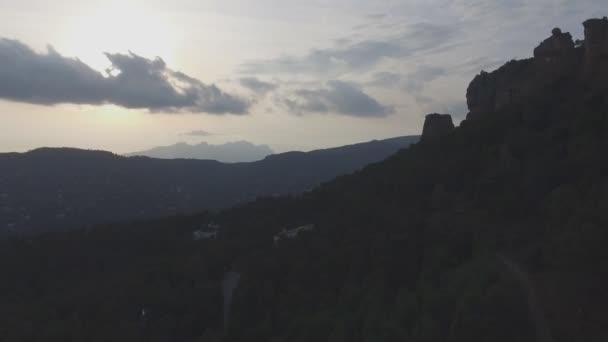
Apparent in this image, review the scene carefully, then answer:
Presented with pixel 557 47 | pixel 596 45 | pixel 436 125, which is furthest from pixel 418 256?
pixel 436 125

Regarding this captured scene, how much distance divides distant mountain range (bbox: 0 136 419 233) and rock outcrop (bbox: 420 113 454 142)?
40548 millimetres

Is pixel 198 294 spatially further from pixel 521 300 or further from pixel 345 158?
pixel 345 158

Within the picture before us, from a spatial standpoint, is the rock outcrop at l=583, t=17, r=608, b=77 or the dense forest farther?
the rock outcrop at l=583, t=17, r=608, b=77

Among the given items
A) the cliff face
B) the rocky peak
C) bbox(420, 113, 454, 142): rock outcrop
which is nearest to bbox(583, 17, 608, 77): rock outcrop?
the cliff face

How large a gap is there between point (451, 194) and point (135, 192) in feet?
250

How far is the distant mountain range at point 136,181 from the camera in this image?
80.2 metres

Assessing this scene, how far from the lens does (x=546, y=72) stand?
32.6 meters

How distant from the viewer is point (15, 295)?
35.2 metres

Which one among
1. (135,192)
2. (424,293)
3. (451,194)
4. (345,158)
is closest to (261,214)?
(451,194)

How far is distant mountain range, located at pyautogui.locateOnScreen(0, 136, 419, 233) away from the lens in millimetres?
80250

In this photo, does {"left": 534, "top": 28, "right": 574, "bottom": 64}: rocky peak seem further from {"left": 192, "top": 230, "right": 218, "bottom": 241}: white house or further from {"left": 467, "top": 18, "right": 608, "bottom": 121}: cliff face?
{"left": 192, "top": 230, "right": 218, "bottom": 241}: white house

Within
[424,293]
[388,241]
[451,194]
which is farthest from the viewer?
[451,194]

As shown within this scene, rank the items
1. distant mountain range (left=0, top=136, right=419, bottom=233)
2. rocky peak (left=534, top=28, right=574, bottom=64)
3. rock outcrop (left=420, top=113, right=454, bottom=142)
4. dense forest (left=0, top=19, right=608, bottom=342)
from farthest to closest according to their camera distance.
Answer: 1. distant mountain range (left=0, top=136, right=419, bottom=233)
2. rock outcrop (left=420, top=113, right=454, bottom=142)
3. rocky peak (left=534, top=28, right=574, bottom=64)
4. dense forest (left=0, top=19, right=608, bottom=342)

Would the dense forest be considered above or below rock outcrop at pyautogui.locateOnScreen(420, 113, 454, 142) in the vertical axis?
below
